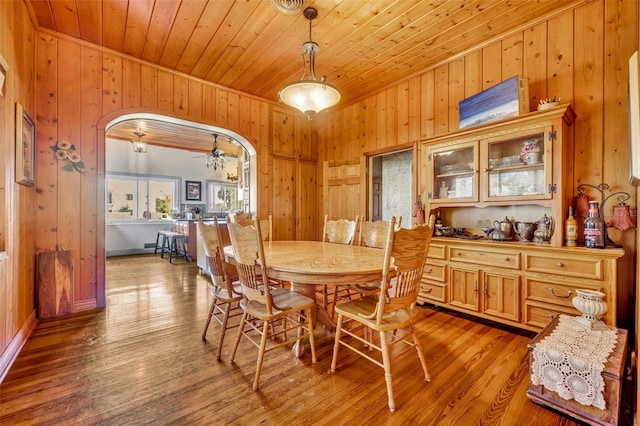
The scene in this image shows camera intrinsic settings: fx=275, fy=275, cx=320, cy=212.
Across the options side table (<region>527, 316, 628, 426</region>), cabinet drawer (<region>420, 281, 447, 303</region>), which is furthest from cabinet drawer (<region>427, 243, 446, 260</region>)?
side table (<region>527, 316, 628, 426</region>)

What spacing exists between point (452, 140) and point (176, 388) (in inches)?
128

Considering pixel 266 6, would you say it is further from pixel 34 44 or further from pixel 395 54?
pixel 34 44

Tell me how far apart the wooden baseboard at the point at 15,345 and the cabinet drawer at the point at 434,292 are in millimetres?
3451

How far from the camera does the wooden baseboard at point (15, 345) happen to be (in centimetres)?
179

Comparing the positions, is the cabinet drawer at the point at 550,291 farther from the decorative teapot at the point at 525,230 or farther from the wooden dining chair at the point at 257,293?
the wooden dining chair at the point at 257,293

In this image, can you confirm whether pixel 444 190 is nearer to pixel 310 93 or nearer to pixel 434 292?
pixel 434 292

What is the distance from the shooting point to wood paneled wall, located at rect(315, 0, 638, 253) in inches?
89.0

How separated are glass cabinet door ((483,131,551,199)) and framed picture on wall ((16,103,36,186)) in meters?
4.08

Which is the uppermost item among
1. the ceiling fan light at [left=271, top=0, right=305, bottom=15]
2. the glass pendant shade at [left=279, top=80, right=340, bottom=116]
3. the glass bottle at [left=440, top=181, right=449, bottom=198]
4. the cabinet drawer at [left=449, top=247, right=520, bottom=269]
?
the ceiling fan light at [left=271, top=0, right=305, bottom=15]

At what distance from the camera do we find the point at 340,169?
4598 millimetres

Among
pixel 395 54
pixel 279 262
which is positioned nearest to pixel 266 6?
pixel 395 54

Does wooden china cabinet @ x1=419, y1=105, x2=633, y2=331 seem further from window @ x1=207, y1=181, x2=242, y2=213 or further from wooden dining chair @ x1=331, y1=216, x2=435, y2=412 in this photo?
window @ x1=207, y1=181, x2=242, y2=213

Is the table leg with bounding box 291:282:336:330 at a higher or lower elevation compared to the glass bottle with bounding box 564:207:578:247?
lower

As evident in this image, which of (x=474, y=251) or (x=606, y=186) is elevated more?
(x=606, y=186)
